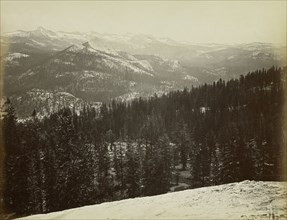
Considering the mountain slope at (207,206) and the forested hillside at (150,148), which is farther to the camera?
the forested hillside at (150,148)

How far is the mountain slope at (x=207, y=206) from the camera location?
83.4 ft

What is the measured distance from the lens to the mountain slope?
25.4m

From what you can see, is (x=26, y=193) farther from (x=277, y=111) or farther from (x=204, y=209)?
(x=277, y=111)

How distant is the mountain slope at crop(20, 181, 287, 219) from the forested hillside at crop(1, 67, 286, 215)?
23509 millimetres

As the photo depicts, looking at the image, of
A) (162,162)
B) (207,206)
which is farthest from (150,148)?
(207,206)

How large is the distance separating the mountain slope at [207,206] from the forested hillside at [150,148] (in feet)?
77.1

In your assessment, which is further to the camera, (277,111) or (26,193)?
(277,111)

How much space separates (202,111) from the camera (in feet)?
411

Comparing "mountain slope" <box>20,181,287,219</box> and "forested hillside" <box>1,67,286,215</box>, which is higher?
"mountain slope" <box>20,181,287,219</box>

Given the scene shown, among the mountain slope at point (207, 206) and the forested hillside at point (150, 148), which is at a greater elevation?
the mountain slope at point (207, 206)

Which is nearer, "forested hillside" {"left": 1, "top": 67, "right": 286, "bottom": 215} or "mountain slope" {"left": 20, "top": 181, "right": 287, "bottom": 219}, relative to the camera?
"mountain slope" {"left": 20, "top": 181, "right": 287, "bottom": 219}

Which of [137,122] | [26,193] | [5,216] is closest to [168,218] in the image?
[5,216]

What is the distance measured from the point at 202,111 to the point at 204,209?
3906 inches

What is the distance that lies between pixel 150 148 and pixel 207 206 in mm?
58859
